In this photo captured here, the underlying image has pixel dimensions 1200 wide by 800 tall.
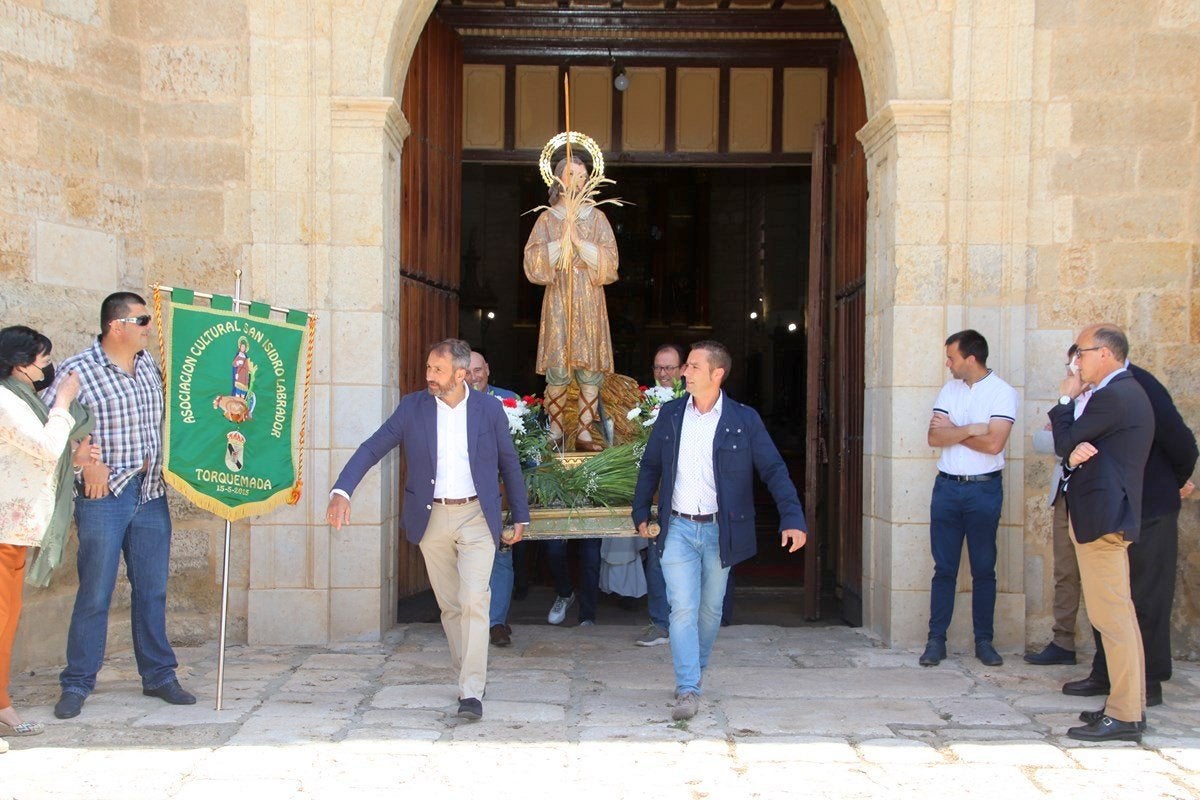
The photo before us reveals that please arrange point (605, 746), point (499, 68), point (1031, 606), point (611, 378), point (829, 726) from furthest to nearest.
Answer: point (499, 68) < point (611, 378) < point (1031, 606) < point (829, 726) < point (605, 746)

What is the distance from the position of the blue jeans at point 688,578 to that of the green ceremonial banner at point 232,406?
6.02 ft

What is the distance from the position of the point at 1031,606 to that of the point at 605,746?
3.12 m

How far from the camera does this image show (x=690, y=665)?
5.25 m

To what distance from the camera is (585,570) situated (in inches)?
288

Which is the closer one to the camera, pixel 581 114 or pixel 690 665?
pixel 690 665

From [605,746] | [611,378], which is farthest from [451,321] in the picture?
[605,746]

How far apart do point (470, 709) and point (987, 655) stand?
116 inches

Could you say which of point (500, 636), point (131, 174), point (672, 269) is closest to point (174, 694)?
point (500, 636)

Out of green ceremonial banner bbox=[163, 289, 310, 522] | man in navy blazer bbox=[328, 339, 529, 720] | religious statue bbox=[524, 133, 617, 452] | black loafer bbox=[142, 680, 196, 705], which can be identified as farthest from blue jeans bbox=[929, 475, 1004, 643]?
black loafer bbox=[142, 680, 196, 705]

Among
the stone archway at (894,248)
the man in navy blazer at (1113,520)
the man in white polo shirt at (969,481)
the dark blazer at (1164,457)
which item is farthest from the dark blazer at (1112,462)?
the stone archway at (894,248)

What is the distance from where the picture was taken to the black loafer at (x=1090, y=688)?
5574mm

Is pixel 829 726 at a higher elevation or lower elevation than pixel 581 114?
lower

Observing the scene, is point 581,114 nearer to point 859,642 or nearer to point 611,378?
point 611,378

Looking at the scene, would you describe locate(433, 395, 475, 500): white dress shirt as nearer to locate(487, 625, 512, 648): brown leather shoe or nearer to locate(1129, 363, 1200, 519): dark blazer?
locate(487, 625, 512, 648): brown leather shoe
